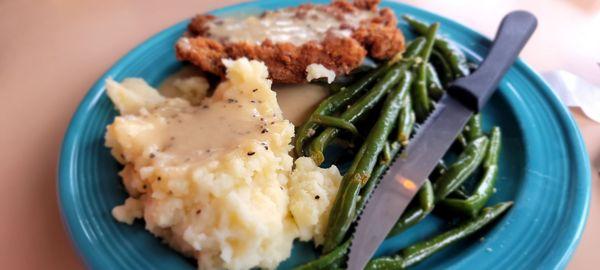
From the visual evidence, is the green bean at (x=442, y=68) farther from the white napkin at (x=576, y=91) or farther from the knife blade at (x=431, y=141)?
the white napkin at (x=576, y=91)

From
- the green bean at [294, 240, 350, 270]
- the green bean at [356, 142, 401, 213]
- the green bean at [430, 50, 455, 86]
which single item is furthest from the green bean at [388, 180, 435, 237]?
the green bean at [430, 50, 455, 86]

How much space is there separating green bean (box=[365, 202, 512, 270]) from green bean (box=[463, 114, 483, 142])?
450mm

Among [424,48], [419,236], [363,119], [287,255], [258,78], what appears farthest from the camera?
[424,48]

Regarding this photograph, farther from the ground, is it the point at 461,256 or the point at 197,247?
the point at 197,247

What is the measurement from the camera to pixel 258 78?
2346 millimetres

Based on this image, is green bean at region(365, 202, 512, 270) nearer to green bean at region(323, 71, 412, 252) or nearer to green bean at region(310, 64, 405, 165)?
green bean at region(323, 71, 412, 252)

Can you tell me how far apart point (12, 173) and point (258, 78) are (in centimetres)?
145

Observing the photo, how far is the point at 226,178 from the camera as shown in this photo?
1.85m

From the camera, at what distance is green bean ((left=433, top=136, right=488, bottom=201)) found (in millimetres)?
2262

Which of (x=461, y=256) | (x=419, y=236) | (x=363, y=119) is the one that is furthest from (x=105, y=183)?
(x=461, y=256)

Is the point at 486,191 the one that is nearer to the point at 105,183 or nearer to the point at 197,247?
the point at 197,247

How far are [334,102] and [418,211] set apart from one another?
2.38ft

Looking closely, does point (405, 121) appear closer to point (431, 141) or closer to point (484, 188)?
point (431, 141)

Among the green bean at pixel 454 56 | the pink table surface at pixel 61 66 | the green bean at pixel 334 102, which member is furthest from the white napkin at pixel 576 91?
the green bean at pixel 334 102
